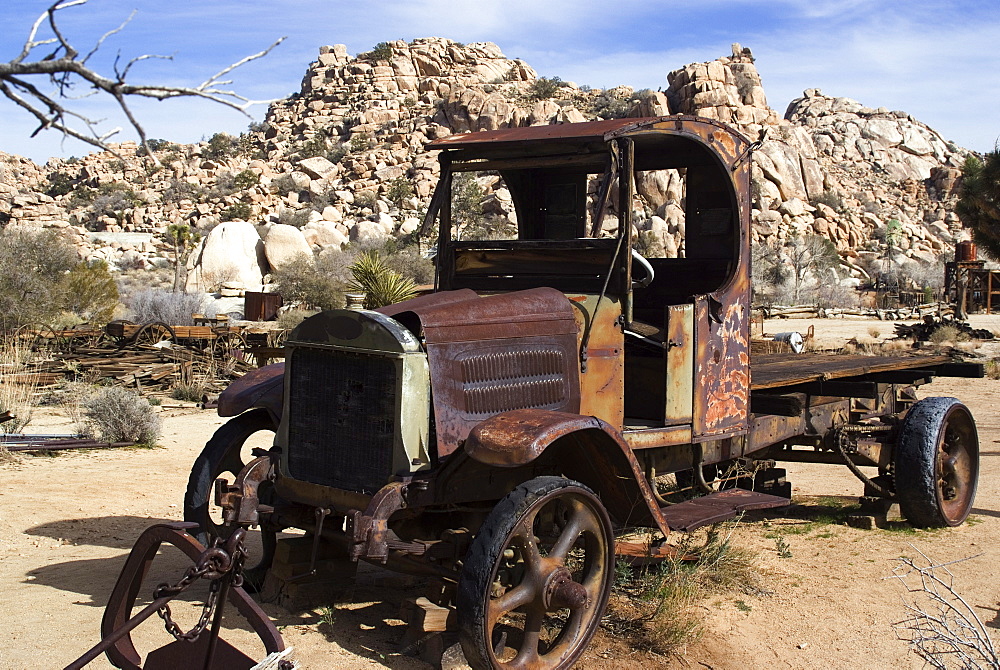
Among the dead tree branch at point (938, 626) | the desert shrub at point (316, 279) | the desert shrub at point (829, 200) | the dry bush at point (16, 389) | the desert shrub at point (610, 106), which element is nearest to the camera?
the dead tree branch at point (938, 626)

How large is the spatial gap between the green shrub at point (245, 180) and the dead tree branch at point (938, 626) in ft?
184

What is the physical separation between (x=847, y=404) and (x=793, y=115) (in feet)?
254

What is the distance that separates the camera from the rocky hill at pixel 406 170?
48281mm

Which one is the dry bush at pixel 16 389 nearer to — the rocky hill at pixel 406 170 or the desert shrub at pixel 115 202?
the rocky hill at pixel 406 170

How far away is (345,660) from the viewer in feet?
14.7

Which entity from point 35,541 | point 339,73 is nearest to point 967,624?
point 35,541

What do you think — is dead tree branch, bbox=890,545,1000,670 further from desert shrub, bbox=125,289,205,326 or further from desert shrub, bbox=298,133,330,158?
desert shrub, bbox=298,133,330,158

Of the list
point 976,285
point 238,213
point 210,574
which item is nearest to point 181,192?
point 238,213

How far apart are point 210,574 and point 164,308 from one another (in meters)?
21.4

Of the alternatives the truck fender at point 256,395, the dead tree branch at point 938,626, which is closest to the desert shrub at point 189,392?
the truck fender at point 256,395

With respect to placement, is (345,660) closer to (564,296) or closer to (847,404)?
(564,296)

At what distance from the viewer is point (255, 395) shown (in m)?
5.60

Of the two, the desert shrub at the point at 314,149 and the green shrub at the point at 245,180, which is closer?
the green shrub at the point at 245,180

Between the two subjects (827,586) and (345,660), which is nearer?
(345,660)
